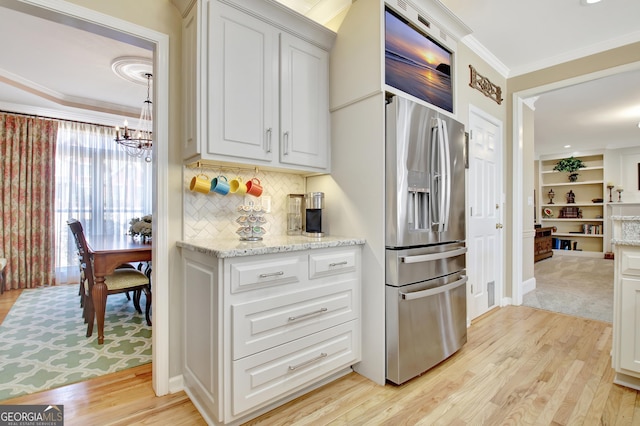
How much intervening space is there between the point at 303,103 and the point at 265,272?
124 cm

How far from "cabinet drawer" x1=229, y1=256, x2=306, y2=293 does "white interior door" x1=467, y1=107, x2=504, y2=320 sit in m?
2.02

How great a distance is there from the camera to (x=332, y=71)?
2.28m

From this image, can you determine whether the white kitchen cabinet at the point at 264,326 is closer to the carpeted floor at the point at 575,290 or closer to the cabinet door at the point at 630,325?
the cabinet door at the point at 630,325

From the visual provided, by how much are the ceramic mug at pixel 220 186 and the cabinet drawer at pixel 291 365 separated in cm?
102

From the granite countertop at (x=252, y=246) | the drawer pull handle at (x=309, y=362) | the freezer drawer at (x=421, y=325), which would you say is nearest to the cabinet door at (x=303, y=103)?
the granite countertop at (x=252, y=246)

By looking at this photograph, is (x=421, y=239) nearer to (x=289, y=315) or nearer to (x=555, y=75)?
(x=289, y=315)

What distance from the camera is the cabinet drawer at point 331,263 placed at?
5.86 feet

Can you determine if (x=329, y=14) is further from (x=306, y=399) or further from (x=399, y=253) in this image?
(x=306, y=399)

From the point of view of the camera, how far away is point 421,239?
203 cm

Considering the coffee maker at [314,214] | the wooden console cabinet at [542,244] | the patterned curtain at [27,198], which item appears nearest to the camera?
the coffee maker at [314,214]

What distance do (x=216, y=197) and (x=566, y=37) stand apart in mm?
3615

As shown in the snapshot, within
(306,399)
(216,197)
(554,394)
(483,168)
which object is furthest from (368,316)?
(483,168)

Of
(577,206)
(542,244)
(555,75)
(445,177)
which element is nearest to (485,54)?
(555,75)

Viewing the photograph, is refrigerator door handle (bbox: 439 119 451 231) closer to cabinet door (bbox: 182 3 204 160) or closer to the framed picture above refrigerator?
the framed picture above refrigerator
